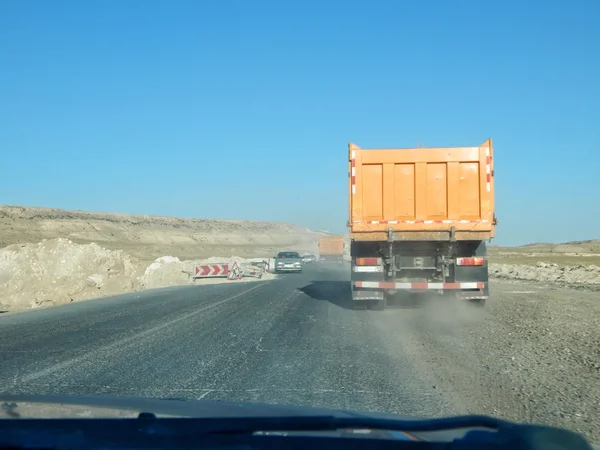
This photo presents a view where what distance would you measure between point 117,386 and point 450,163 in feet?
31.7

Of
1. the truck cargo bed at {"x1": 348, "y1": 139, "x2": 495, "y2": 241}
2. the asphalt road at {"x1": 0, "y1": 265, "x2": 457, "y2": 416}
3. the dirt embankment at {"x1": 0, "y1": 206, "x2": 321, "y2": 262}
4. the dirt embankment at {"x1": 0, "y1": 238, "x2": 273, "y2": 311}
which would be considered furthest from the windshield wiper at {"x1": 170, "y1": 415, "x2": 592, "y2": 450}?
the dirt embankment at {"x1": 0, "y1": 206, "x2": 321, "y2": 262}

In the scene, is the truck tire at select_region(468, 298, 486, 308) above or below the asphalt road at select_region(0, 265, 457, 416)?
above

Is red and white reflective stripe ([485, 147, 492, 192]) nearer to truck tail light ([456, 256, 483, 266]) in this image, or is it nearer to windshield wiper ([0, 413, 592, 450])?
truck tail light ([456, 256, 483, 266])

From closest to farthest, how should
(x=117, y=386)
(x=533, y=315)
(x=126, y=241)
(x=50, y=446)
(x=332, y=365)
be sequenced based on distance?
(x=50, y=446)
(x=117, y=386)
(x=332, y=365)
(x=533, y=315)
(x=126, y=241)

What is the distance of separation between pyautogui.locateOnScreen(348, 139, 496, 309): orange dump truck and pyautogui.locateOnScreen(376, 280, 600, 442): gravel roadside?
858mm

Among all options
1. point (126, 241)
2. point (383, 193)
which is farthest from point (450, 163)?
point (126, 241)

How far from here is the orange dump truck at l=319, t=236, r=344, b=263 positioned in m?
62.1

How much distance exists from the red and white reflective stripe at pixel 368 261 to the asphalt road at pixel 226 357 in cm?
121

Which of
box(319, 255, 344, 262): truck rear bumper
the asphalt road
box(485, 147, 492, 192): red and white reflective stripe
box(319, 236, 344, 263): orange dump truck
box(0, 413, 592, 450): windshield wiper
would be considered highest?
box(485, 147, 492, 192): red and white reflective stripe

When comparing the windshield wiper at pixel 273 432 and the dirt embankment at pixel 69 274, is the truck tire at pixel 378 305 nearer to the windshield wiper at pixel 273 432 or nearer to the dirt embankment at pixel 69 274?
the windshield wiper at pixel 273 432

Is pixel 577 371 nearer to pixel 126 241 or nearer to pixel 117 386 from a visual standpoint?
pixel 117 386


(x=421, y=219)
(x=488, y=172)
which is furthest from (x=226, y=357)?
(x=488, y=172)

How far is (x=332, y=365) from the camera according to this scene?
8227mm

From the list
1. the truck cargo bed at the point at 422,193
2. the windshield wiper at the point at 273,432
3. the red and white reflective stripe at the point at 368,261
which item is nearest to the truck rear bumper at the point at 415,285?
the red and white reflective stripe at the point at 368,261
